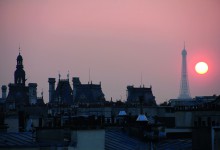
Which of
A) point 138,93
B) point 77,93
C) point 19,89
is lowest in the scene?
point 138,93

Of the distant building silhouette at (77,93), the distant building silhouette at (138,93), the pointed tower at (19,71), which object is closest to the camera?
the distant building silhouette at (138,93)

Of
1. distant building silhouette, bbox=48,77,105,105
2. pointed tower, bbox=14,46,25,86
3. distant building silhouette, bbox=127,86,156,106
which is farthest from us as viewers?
pointed tower, bbox=14,46,25,86

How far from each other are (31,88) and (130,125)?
350ft

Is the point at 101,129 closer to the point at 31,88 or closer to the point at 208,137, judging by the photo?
the point at 208,137

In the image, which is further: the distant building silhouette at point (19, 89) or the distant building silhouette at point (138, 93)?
the distant building silhouette at point (19, 89)

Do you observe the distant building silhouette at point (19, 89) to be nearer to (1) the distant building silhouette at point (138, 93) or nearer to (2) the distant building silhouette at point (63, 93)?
(2) the distant building silhouette at point (63, 93)

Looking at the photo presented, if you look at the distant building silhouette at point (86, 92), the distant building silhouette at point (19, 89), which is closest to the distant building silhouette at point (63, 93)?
the distant building silhouette at point (86, 92)

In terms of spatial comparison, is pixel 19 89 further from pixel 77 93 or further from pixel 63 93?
pixel 77 93

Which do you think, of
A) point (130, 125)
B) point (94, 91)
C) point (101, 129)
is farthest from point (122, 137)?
point (94, 91)

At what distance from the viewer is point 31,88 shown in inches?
6156

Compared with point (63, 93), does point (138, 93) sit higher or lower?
lower

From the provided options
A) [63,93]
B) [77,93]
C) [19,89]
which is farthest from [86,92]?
[19,89]

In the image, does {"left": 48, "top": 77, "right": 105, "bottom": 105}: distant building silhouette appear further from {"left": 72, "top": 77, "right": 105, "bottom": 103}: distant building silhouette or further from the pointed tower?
the pointed tower

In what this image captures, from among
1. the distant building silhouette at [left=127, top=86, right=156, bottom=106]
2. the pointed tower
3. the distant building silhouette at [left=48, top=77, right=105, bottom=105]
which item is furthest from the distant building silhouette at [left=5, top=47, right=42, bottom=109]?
the distant building silhouette at [left=127, top=86, right=156, bottom=106]
